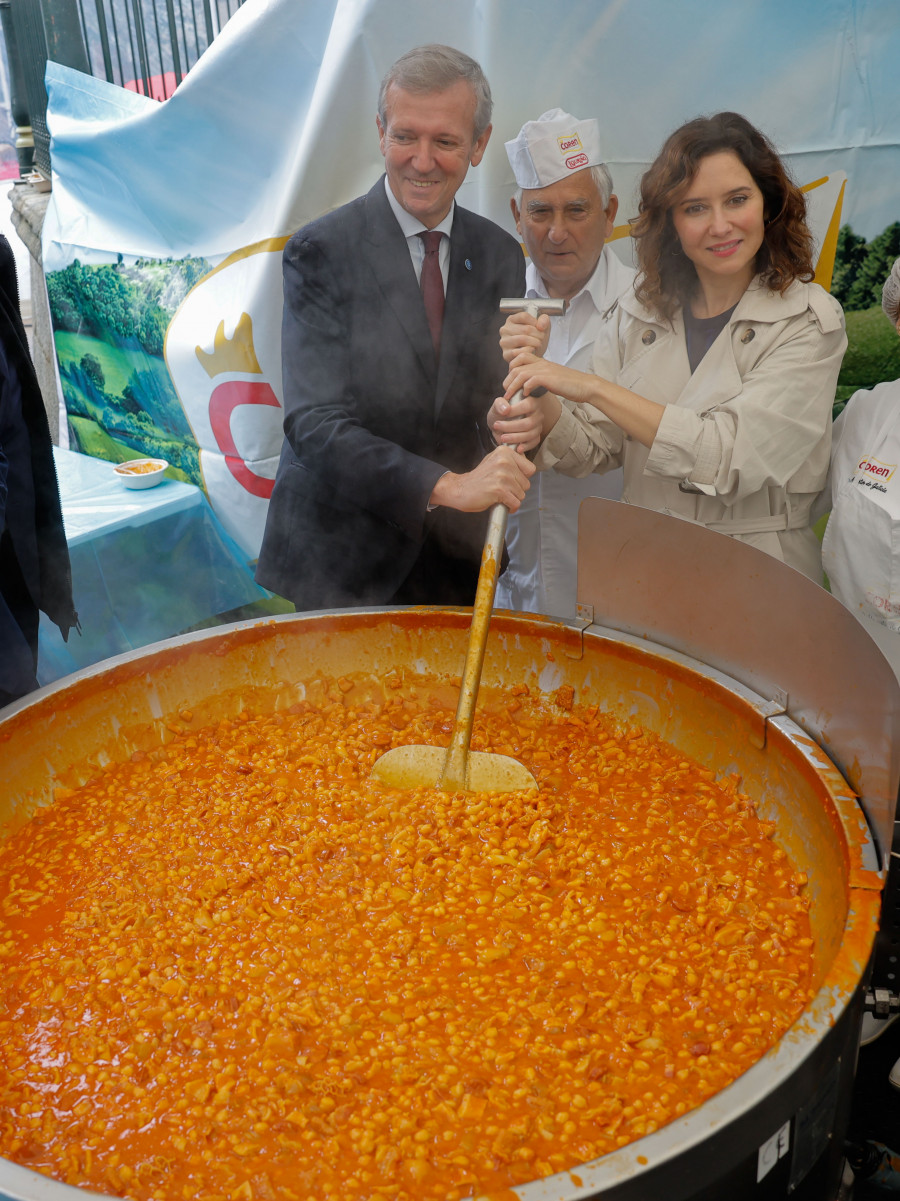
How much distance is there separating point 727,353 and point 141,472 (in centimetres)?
246

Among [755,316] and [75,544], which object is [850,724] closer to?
[755,316]

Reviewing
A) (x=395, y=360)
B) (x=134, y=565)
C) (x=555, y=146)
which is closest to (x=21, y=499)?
(x=134, y=565)

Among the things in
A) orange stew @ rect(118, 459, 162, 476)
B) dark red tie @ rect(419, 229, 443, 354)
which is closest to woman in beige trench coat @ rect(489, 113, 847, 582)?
dark red tie @ rect(419, 229, 443, 354)

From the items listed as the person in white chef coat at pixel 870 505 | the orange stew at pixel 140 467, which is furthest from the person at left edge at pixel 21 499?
the person in white chef coat at pixel 870 505

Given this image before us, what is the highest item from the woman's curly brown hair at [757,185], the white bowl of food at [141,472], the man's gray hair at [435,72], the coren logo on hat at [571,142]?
the man's gray hair at [435,72]

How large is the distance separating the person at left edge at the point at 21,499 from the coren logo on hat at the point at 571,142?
160cm

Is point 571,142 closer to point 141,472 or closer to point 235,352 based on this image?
point 235,352

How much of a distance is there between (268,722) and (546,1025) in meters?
1.20

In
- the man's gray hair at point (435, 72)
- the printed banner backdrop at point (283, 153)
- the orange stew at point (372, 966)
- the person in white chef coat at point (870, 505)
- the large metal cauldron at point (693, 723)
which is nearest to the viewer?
the large metal cauldron at point (693, 723)

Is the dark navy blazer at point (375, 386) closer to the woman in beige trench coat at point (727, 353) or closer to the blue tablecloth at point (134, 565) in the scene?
the woman in beige trench coat at point (727, 353)

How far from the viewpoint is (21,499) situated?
2.46 m

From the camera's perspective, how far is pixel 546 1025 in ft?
4.76

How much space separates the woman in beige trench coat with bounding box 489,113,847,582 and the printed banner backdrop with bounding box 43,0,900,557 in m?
0.27

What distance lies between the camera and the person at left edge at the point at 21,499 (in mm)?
2357
